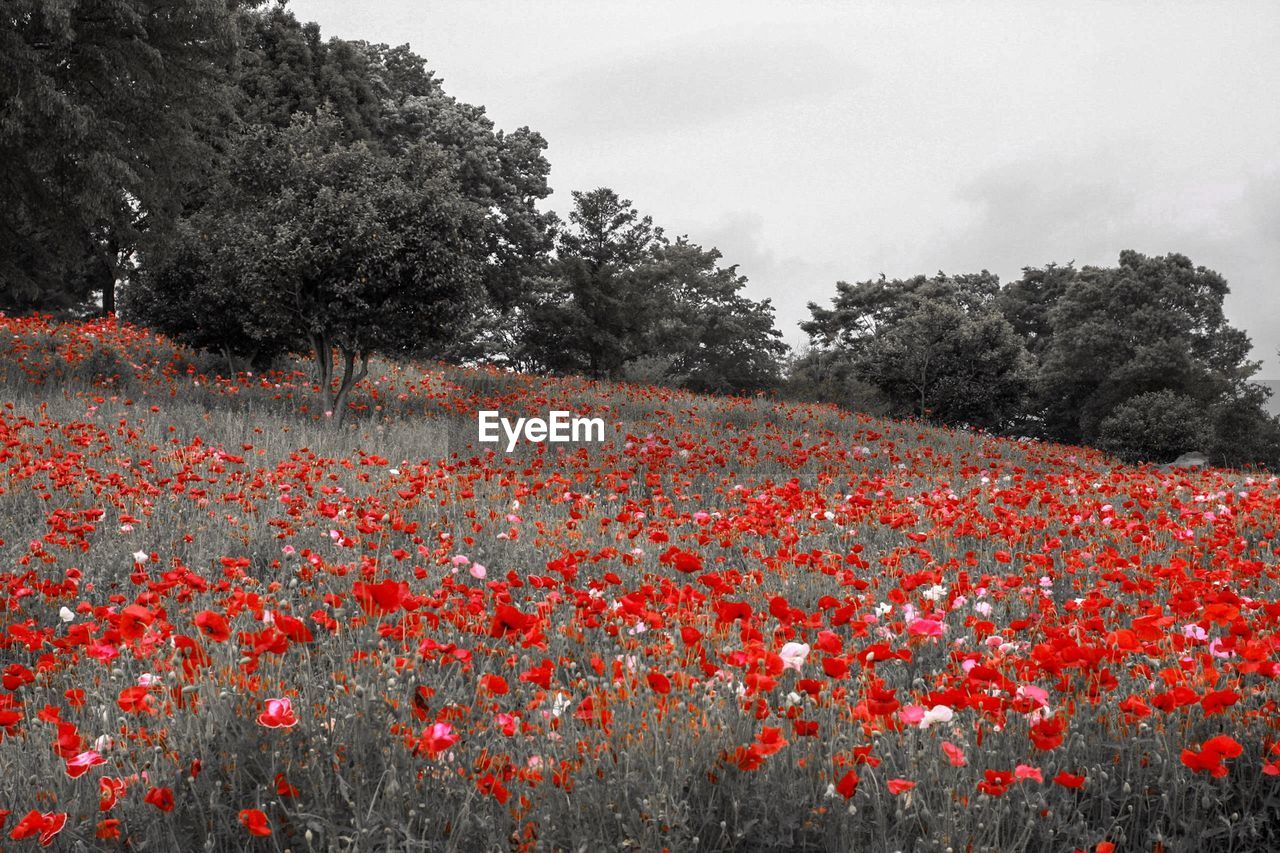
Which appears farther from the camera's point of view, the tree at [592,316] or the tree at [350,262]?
the tree at [592,316]

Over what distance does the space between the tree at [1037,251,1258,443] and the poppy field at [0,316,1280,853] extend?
24240mm

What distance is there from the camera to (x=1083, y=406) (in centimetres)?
3125

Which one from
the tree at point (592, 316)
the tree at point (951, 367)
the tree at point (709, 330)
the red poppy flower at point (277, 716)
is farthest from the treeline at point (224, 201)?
the tree at point (951, 367)

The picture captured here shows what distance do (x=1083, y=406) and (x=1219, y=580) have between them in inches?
1141

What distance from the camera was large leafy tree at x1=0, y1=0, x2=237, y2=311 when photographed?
45.5ft

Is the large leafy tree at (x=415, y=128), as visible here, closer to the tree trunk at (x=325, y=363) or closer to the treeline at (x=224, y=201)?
the treeline at (x=224, y=201)

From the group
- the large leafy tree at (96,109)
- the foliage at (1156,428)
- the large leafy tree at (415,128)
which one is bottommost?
the foliage at (1156,428)

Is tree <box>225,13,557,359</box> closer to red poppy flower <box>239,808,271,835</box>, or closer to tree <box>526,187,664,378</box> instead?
tree <box>526,187,664,378</box>

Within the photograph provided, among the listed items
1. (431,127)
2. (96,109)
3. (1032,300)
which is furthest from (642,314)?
(1032,300)

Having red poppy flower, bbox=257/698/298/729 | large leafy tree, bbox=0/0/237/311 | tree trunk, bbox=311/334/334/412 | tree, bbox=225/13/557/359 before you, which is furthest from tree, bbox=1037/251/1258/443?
red poppy flower, bbox=257/698/298/729

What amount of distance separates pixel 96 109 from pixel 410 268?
617 cm

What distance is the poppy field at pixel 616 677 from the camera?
259cm

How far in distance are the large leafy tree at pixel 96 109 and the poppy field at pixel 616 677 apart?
347 inches

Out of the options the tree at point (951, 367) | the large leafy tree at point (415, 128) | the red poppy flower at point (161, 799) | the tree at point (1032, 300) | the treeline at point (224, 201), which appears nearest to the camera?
the red poppy flower at point (161, 799)
